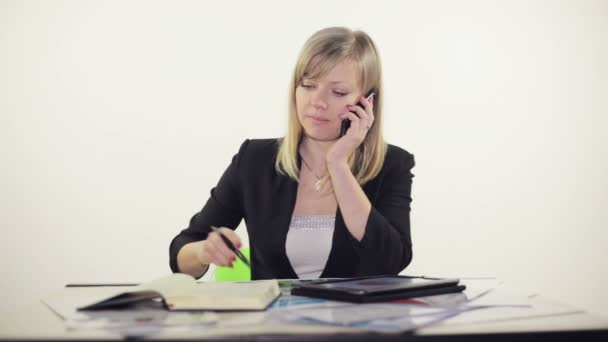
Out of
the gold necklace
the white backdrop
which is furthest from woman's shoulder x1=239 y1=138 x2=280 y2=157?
the white backdrop

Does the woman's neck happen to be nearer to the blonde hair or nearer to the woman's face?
the blonde hair

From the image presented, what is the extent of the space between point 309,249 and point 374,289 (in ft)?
2.52

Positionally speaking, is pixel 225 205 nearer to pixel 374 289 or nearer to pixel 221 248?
pixel 221 248

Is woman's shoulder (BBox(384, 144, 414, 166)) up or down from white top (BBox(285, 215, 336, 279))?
up

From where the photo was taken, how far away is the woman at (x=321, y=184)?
1644 millimetres

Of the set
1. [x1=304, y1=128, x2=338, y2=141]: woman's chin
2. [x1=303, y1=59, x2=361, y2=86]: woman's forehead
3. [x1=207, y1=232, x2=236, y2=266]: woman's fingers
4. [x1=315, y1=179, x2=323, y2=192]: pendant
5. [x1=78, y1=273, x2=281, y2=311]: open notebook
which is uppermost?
[x1=303, y1=59, x2=361, y2=86]: woman's forehead

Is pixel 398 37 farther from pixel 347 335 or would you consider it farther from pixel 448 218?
pixel 347 335

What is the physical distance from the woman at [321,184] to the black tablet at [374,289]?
17.4 inches

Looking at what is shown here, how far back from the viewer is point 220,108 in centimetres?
312

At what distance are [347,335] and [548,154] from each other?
284cm

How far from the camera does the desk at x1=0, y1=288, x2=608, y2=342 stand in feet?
2.37

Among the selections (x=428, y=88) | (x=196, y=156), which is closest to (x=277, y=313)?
(x=196, y=156)

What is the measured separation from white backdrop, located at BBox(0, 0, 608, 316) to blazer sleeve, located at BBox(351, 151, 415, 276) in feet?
4.11

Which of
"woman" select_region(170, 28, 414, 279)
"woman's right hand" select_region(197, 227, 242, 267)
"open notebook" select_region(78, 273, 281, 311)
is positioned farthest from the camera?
"woman" select_region(170, 28, 414, 279)
